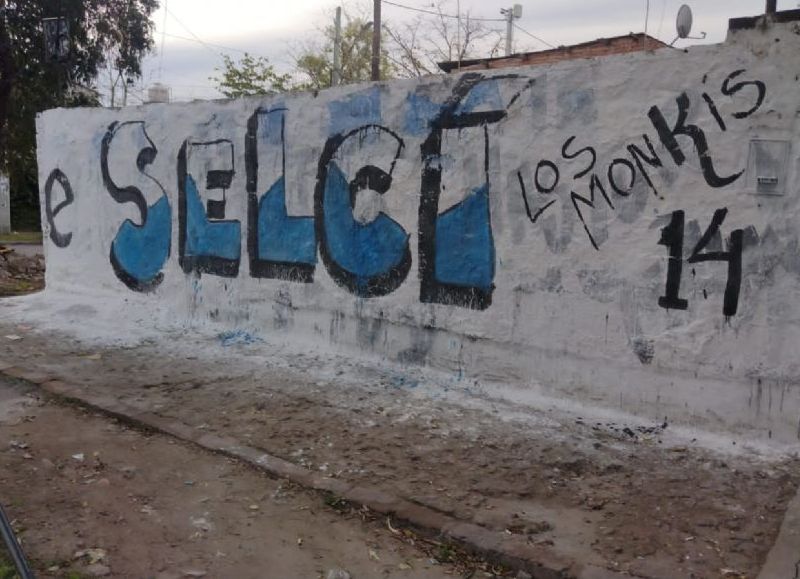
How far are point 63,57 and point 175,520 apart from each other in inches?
409

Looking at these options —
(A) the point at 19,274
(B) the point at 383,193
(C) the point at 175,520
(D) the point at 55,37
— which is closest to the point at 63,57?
(D) the point at 55,37

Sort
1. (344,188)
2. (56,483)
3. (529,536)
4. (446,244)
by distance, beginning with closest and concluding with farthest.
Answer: (529,536), (56,483), (446,244), (344,188)

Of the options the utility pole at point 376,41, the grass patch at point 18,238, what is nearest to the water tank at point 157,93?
the utility pole at point 376,41

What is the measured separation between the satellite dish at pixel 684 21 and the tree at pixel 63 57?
926 centimetres

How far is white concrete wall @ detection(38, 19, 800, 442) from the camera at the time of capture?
13.5ft

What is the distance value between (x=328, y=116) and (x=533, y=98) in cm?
198

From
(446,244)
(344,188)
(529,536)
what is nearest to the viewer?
(529,536)

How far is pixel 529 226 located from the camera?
Answer: 4969 millimetres

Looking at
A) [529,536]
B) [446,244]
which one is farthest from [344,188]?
[529,536]

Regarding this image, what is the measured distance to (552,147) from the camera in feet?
15.9

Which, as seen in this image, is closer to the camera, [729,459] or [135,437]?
[729,459]

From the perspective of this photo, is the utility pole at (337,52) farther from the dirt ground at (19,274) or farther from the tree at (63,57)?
the dirt ground at (19,274)

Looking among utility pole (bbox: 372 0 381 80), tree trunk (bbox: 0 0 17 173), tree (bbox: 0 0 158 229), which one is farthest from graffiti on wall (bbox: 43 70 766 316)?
utility pole (bbox: 372 0 381 80)

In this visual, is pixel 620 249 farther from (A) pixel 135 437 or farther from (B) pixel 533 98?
(A) pixel 135 437
